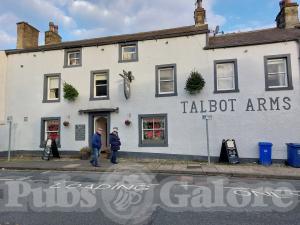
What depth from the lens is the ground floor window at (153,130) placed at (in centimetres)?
1517

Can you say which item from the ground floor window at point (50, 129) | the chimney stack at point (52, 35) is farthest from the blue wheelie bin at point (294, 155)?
the chimney stack at point (52, 35)

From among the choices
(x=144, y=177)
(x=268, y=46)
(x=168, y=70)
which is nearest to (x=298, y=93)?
(x=268, y=46)

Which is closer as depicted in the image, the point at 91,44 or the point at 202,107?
the point at 202,107

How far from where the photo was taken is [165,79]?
1556cm

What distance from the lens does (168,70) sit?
1561 centimetres

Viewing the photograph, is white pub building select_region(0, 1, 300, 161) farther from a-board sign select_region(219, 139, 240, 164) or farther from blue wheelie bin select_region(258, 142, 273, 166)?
blue wheelie bin select_region(258, 142, 273, 166)

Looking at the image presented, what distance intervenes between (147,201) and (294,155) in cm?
942

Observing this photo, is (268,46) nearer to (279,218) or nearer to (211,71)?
(211,71)

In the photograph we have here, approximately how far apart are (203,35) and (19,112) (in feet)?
42.1

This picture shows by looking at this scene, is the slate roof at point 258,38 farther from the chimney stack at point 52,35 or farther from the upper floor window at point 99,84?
the chimney stack at point 52,35

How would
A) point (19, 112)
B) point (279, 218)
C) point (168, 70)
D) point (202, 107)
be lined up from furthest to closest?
point (19, 112) < point (168, 70) < point (202, 107) < point (279, 218)

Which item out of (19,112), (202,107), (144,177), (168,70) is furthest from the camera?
(19,112)

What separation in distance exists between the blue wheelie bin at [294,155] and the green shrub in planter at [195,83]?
5.45 m

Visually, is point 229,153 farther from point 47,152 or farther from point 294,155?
point 47,152
